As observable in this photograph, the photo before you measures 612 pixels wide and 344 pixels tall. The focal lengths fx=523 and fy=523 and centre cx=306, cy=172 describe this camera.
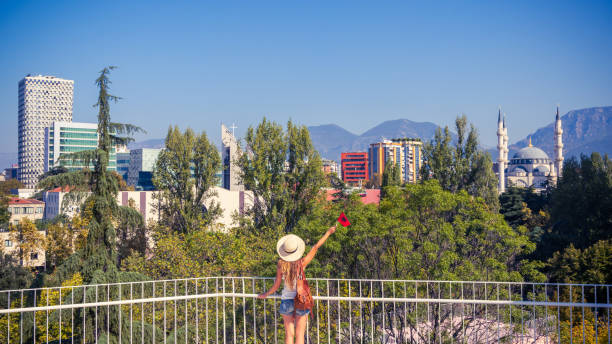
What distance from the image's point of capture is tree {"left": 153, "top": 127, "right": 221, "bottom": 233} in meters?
28.2

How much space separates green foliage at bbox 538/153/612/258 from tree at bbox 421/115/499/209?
4160 mm

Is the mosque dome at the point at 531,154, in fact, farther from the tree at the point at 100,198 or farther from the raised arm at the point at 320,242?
the raised arm at the point at 320,242

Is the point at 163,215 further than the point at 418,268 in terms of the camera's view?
Yes

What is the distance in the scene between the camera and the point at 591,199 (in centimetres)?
2733

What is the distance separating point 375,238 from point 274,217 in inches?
380

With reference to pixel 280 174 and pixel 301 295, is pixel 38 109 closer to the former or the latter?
pixel 280 174

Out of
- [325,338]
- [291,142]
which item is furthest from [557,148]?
[325,338]

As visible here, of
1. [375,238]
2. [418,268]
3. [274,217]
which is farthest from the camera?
[274,217]

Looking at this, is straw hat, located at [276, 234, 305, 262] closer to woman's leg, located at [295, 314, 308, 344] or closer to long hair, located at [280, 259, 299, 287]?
long hair, located at [280, 259, 299, 287]

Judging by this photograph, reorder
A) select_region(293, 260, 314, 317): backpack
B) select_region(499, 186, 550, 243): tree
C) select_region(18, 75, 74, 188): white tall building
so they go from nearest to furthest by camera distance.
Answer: select_region(293, 260, 314, 317): backpack
select_region(499, 186, 550, 243): tree
select_region(18, 75, 74, 188): white tall building

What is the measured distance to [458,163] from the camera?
30.6 metres

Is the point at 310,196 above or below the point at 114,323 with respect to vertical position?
above

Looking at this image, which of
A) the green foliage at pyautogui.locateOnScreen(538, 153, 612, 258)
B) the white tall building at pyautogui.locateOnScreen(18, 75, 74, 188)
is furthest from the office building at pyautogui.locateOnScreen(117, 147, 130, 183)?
the green foliage at pyautogui.locateOnScreen(538, 153, 612, 258)

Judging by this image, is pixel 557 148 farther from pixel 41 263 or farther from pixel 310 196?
pixel 41 263
